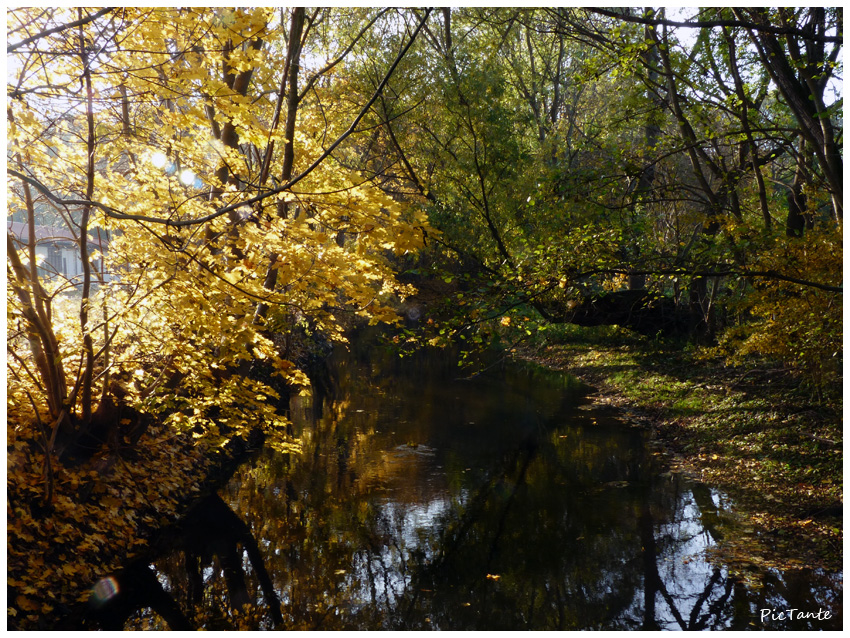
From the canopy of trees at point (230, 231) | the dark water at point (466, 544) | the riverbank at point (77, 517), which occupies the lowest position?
the dark water at point (466, 544)

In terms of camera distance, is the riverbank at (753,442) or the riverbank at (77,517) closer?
the riverbank at (77,517)

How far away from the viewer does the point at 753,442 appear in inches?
338

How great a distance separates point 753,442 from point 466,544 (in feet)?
15.4

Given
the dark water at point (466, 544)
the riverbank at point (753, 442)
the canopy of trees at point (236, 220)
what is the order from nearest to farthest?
the canopy of trees at point (236, 220) → the dark water at point (466, 544) → the riverbank at point (753, 442)

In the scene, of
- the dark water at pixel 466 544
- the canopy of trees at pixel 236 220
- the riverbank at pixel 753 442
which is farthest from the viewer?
the riverbank at pixel 753 442

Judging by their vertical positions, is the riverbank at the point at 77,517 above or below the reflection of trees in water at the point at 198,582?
above

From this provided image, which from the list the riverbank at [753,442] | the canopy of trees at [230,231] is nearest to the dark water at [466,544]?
the riverbank at [753,442]

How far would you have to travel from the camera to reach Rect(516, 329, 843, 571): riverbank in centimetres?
604

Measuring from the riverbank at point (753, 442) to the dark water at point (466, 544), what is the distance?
332 millimetres

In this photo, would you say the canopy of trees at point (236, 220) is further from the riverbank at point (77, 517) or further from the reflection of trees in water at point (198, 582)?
the reflection of trees in water at point (198, 582)

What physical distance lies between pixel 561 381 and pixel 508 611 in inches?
425

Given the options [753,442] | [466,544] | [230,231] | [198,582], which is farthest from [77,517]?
[753,442]

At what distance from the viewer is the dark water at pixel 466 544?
517 centimetres

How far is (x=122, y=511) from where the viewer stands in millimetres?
6414
